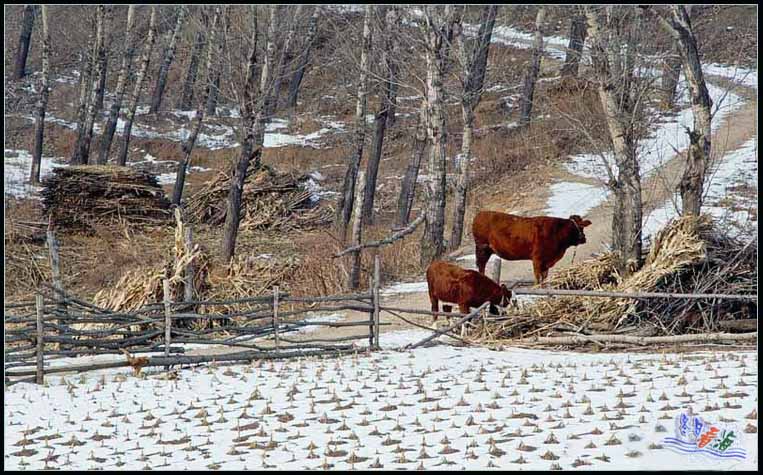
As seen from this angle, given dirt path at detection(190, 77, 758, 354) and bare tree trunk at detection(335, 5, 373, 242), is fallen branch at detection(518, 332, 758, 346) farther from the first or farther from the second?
bare tree trunk at detection(335, 5, 373, 242)

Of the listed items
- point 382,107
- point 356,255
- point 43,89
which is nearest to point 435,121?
point 356,255

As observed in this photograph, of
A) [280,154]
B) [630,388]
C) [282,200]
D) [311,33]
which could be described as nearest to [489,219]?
[630,388]

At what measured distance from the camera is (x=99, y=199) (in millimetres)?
23922

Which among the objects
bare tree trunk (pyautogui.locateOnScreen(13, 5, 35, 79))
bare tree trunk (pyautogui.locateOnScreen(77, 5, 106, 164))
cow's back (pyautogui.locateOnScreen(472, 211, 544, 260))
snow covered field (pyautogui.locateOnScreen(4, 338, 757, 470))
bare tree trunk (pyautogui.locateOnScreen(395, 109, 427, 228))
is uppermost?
bare tree trunk (pyautogui.locateOnScreen(13, 5, 35, 79))

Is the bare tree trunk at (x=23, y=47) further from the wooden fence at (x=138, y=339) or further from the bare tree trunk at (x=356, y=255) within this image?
the wooden fence at (x=138, y=339)

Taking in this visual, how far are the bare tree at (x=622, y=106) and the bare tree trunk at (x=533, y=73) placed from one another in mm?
14894

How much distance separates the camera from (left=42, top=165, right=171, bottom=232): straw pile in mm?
23594

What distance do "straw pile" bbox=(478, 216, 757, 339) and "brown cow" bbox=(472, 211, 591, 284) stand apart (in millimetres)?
1418

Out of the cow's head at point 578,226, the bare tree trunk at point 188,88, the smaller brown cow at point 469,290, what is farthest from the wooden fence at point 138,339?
the bare tree trunk at point 188,88

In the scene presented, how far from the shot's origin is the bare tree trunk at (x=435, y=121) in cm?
1869

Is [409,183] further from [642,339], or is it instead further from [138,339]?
[138,339]

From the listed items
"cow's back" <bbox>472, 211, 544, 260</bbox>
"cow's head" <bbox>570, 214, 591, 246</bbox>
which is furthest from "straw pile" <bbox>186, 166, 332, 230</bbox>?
"cow's head" <bbox>570, 214, 591, 246</bbox>

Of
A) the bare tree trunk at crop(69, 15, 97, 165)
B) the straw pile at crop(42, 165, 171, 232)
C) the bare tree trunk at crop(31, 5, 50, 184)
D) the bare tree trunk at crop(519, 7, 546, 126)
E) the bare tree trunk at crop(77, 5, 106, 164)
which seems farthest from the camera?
the bare tree trunk at crop(519, 7, 546, 126)

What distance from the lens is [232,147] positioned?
122ft
